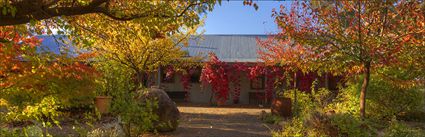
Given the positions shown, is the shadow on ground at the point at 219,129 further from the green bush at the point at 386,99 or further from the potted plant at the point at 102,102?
the green bush at the point at 386,99

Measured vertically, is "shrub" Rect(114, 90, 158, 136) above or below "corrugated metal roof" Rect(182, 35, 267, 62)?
below

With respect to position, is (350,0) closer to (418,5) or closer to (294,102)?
(418,5)

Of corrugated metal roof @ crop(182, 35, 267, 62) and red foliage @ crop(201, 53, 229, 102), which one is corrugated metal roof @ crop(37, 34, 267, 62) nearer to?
corrugated metal roof @ crop(182, 35, 267, 62)

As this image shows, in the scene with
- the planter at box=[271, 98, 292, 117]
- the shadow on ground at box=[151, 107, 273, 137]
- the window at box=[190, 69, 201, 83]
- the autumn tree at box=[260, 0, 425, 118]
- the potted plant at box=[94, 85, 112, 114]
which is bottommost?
the shadow on ground at box=[151, 107, 273, 137]

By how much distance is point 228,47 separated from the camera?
73.7ft

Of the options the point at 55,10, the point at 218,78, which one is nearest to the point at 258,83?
the point at 218,78

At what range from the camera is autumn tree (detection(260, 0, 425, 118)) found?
27.2 ft

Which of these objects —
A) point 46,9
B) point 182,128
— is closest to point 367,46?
point 182,128

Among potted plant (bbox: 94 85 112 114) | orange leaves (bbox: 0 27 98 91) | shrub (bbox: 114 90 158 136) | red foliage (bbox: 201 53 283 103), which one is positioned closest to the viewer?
shrub (bbox: 114 90 158 136)

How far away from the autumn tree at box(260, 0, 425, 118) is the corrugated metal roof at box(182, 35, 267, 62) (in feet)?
33.2

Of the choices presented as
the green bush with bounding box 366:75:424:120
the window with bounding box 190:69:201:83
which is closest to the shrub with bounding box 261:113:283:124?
the green bush with bounding box 366:75:424:120

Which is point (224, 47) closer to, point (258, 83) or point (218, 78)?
point (258, 83)

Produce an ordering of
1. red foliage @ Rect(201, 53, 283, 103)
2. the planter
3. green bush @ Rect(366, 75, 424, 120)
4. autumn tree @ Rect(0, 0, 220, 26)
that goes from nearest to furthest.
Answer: autumn tree @ Rect(0, 0, 220, 26)
green bush @ Rect(366, 75, 424, 120)
the planter
red foliage @ Rect(201, 53, 283, 103)

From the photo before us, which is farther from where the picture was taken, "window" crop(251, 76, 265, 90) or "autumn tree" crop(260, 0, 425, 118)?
"window" crop(251, 76, 265, 90)
